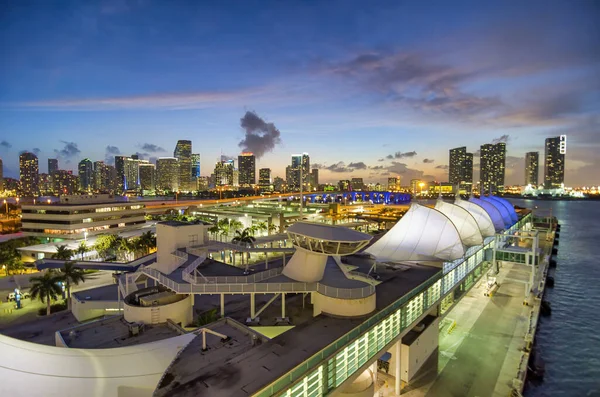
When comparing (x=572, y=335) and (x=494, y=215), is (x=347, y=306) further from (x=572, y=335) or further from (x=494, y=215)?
(x=494, y=215)

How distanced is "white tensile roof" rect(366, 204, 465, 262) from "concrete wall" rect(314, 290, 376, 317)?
41.2 feet

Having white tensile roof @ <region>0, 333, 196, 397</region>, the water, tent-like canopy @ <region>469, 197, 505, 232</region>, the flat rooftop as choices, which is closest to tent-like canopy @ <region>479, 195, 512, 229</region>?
tent-like canopy @ <region>469, 197, 505, 232</region>

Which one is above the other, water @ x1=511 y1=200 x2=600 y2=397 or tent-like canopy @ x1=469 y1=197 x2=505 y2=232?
tent-like canopy @ x1=469 y1=197 x2=505 y2=232

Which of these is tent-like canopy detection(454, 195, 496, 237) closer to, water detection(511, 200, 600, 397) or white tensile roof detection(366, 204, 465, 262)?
water detection(511, 200, 600, 397)

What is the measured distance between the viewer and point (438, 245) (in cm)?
3581

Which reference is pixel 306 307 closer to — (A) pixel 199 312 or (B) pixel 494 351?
(A) pixel 199 312

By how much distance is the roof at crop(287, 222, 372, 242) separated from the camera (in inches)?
888

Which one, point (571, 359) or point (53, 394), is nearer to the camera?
point (53, 394)

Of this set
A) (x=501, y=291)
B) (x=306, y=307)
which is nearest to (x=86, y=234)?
(x=306, y=307)

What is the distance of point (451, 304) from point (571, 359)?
14229mm

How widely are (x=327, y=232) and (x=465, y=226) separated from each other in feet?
98.8

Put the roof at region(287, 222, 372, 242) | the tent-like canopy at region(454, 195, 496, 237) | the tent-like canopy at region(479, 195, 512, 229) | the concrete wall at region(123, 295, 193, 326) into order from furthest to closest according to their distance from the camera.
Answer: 1. the tent-like canopy at region(479, 195, 512, 229)
2. the tent-like canopy at region(454, 195, 496, 237)
3. the concrete wall at region(123, 295, 193, 326)
4. the roof at region(287, 222, 372, 242)

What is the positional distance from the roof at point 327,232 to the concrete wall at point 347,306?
4.16 metres

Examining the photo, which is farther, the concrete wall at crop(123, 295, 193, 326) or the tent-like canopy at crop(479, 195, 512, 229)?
the tent-like canopy at crop(479, 195, 512, 229)
